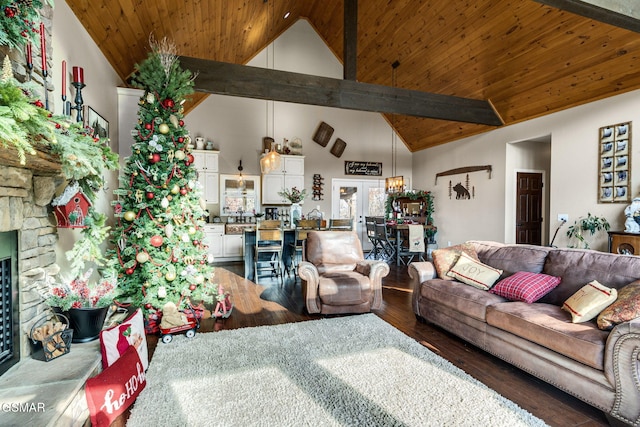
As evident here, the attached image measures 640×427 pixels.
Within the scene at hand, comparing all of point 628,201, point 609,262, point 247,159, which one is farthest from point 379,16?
point 609,262

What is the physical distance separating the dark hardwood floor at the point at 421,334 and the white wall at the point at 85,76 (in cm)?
157

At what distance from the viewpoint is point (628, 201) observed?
4188 millimetres

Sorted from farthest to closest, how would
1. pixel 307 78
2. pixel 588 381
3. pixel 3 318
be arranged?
pixel 307 78 → pixel 588 381 → pixel 3 318

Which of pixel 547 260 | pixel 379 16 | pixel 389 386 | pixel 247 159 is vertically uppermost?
pixel 379 16

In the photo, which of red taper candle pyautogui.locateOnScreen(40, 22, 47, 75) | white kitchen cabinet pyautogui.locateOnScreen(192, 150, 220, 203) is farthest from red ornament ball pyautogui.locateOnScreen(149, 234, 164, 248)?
white kitchen cabinet pyautogui.locateOnScreen(192, 150, 220, 203)

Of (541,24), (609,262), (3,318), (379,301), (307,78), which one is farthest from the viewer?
(307,78)

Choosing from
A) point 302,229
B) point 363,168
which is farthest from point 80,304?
point 363,168

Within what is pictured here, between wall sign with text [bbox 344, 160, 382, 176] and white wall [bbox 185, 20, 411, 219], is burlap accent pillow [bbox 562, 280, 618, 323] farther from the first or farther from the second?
wall sign with text [bbox 344, 160, 382, 176]

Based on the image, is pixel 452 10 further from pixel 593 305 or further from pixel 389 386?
pixel 389 386

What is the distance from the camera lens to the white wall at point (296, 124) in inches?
275

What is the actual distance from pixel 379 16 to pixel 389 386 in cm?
601

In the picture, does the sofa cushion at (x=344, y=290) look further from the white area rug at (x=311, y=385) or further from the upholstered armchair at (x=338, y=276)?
the white area rug at (x=311, y=385)

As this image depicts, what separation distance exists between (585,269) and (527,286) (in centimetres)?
43

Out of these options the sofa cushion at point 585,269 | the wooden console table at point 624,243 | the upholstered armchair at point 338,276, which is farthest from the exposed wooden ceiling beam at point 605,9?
the upholstered armchair at point 338,276
